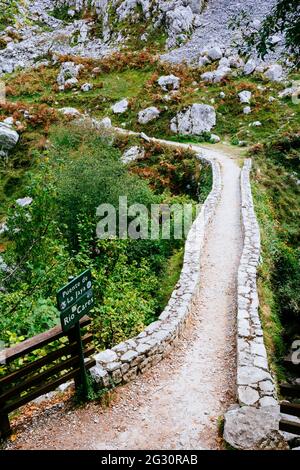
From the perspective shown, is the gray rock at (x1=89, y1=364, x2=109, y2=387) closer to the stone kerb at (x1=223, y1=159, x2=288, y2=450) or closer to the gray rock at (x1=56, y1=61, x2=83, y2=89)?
the stone kerb at (x1=223, y1=159, x2=288, y2=450)

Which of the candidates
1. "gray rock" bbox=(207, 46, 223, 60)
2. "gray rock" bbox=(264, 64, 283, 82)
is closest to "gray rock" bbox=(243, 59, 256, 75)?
"gray rock" bbox=(264, 64, 283, 82)

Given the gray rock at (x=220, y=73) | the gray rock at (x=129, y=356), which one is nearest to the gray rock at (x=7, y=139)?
the gray rock at (x=220, y=73)

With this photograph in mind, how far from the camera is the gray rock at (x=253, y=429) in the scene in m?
5.63

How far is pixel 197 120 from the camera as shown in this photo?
29.2 meters

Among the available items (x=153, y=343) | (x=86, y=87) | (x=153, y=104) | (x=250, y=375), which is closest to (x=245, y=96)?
(x=153, y=104)

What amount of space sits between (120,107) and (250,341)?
28213 millimetres

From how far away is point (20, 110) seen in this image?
33844 mm

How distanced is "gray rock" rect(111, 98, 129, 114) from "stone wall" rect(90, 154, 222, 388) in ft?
76.4

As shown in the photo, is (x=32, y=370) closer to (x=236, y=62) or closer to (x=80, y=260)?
(x=80, y=260)

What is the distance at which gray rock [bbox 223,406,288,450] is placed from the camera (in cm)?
563

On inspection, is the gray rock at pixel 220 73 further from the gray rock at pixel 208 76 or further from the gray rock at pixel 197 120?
the gray rock at pixel 197 120

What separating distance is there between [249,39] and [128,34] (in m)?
41.2
